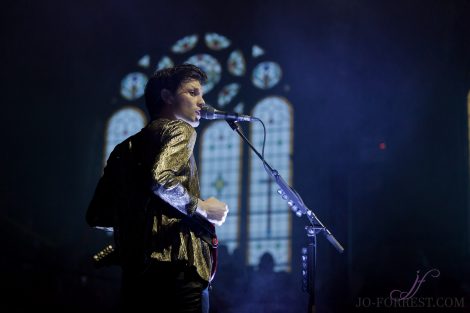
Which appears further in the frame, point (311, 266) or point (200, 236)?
point (311, 266)

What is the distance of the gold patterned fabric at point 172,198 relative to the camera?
7.77 ft

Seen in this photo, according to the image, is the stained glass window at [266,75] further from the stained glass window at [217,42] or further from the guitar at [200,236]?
the guitar at [200,236]

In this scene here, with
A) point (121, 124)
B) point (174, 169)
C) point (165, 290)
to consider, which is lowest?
point (165, 290)

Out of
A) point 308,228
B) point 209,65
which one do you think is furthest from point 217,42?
point 308,228

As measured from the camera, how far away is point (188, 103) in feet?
8.88

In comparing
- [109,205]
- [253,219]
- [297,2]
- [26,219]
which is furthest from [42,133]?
[109,205]

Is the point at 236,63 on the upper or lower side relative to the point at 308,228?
upper

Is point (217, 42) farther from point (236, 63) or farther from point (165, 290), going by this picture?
point (165, 290)

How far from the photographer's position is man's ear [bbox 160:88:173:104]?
106 inches

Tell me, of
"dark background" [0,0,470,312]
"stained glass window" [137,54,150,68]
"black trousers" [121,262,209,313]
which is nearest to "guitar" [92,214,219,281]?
"black trousers" [121,262,209,313]

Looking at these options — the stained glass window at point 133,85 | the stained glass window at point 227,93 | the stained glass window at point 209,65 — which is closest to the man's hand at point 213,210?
the stained glass window at point 227,93

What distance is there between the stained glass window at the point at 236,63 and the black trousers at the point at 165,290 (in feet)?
27.1

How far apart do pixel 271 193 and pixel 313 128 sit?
112 cm

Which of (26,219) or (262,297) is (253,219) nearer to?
(262,297)
